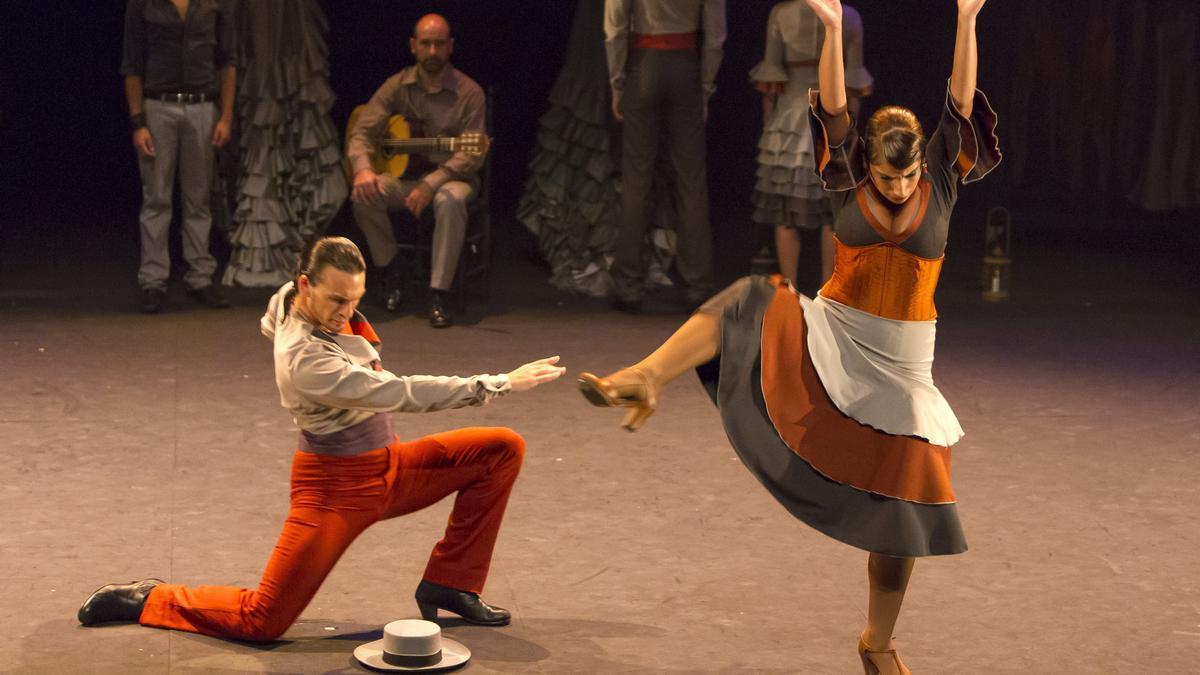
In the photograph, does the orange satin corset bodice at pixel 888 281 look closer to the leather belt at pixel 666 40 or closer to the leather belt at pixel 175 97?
the leather belt at pixel 666 40

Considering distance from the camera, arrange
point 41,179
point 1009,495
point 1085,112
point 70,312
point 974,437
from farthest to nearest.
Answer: point 41,179, point 1085,112, point 70,312, point 974,437, point 1009,495

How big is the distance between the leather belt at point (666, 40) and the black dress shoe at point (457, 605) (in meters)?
4.01

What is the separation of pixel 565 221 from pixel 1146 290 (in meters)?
2.92

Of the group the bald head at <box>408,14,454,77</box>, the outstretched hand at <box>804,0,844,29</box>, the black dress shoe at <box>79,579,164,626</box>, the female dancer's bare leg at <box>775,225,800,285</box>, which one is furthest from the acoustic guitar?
the outstretched hand at <box>804,0,844,29</box>

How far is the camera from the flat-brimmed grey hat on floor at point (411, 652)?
391cm

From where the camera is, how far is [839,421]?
3707 millimetres

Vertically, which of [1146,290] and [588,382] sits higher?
[588,382]

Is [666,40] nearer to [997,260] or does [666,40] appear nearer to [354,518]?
[997,260]

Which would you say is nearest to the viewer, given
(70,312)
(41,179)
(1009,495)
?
(1009,495)

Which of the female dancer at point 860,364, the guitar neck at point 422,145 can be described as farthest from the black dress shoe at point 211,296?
the female dancer at point 860,364

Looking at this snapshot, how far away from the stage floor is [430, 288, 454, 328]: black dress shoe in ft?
0.22

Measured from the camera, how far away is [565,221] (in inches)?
350

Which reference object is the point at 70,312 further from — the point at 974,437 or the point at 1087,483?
the point at 1087,483

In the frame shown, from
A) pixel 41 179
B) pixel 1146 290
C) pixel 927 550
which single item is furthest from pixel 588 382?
pixel 41 179
